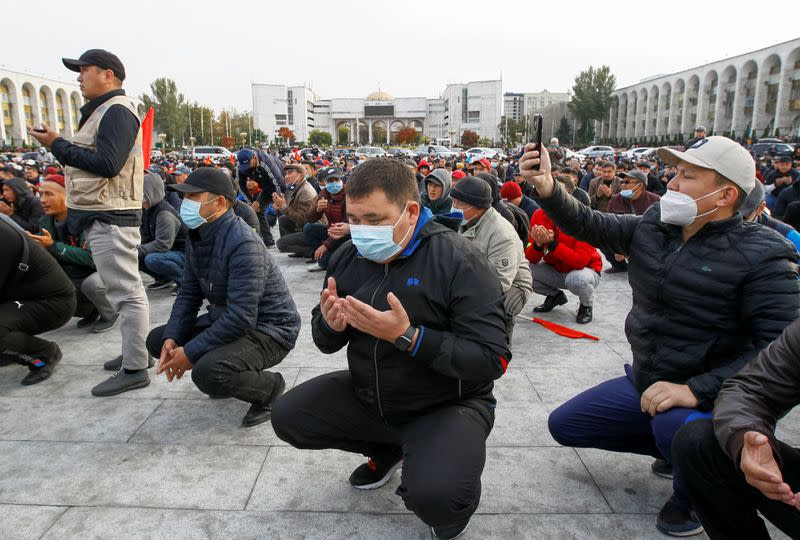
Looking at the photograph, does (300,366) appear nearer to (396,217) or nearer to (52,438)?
(52,438)

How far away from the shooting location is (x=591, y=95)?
7869 centimetres

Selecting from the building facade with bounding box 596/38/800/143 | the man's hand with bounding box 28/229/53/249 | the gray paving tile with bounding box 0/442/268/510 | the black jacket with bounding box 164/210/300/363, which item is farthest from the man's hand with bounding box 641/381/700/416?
the building facade with bounding box 596/38/800/143

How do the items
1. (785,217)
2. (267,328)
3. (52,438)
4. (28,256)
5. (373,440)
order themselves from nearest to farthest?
(373,440) → (52,438) → (267,328) → (28,256) → (785,217)

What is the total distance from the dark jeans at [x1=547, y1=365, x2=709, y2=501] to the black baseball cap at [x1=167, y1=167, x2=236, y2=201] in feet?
7.83

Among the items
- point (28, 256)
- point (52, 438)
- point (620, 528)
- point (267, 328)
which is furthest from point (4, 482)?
point (620, 528)

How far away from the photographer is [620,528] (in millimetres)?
2375

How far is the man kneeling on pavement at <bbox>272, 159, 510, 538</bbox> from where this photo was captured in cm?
209

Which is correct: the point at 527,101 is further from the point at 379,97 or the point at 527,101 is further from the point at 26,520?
the point at 26,520

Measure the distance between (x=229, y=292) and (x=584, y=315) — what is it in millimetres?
3756

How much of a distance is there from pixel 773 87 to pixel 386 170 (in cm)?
6284

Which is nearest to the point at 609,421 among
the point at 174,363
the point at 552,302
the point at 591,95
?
the point at 174,363

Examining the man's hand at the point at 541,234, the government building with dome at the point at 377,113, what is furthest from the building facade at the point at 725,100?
the government building with dome at the point at 377,113

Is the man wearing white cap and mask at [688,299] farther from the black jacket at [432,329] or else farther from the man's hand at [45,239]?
the man's hand at [45,239]

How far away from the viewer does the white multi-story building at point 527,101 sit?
440ft
